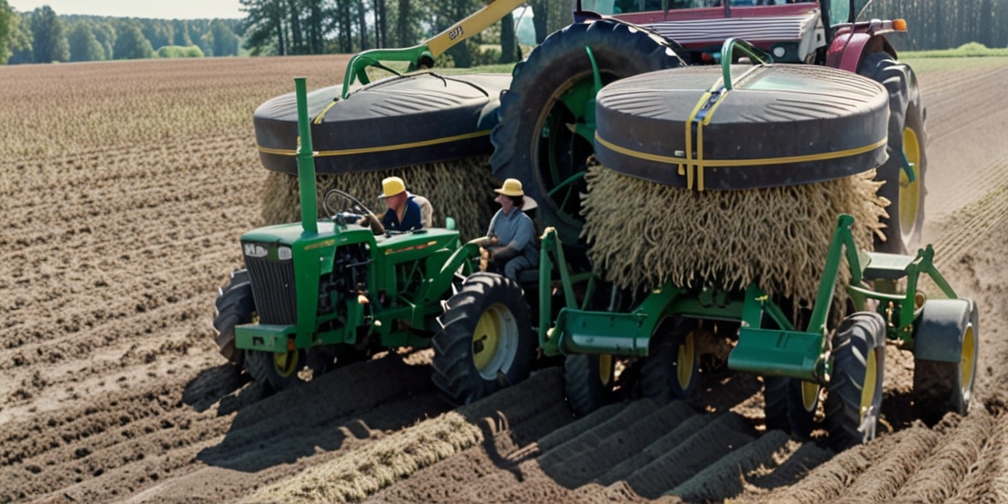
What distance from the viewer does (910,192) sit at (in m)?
10.2

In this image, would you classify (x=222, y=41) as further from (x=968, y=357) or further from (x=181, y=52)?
(x=968, y=357)

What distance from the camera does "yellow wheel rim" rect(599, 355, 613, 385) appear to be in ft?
24.6

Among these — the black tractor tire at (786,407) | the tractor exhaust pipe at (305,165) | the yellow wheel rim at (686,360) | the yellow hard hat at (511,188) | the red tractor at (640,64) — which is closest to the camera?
the black tractor tire at (786,407)

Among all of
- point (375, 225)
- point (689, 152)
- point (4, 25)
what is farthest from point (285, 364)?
point (4, 25)

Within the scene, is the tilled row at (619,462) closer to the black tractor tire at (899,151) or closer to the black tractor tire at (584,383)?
the black tractor tire at (584,383)

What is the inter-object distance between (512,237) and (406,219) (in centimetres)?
73

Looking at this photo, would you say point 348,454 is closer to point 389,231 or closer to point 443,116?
point 389,231

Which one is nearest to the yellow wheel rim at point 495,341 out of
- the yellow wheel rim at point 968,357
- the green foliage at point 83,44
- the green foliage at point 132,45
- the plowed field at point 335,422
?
the plowed field at point 335,422

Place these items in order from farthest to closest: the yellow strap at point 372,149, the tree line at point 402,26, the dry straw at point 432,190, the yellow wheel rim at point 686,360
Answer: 1. the tree line at point 402,26
2. the dry straw at point 432,190
3. the yellow strap at point 372,149
4. the yellow wheel rim at point 686,360

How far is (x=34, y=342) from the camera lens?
365 inches

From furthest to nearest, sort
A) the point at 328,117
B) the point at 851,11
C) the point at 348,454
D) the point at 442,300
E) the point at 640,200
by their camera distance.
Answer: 1. the point at 851,11
2. the point at 328,117
3. the point at 442,300
4. the point at 640,200
5. the point at 348,454

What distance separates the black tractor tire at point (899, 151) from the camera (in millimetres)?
8594

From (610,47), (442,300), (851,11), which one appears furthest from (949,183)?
(442,300)

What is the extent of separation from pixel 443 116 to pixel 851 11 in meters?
3.43
